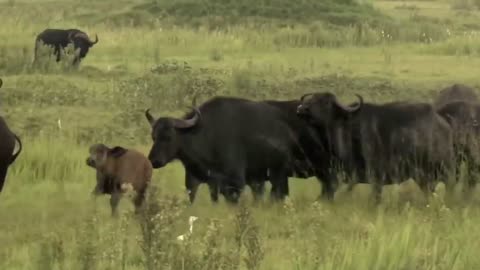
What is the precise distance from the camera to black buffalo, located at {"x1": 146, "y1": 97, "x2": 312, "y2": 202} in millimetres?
9914

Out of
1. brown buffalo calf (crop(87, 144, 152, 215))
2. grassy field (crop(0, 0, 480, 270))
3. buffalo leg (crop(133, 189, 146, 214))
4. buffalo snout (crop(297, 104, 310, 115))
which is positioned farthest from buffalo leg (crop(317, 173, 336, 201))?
buffalo leg (crop(133, 189, 146, 214))

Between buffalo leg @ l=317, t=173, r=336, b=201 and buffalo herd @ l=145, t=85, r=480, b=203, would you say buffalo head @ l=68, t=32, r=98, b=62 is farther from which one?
buffalo leg @ l=317, t=173, r=336, b=201

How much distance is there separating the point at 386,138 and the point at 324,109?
0.72m

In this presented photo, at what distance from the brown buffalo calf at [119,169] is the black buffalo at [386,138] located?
204cm

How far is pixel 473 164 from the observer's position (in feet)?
33.2

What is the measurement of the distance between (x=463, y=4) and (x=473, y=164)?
113ft

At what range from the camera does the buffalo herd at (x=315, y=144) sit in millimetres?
9977

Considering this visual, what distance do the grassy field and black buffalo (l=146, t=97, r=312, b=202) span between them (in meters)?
0.40

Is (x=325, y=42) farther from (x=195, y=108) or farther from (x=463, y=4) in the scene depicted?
(x=463, y=4)

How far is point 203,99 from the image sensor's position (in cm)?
1609

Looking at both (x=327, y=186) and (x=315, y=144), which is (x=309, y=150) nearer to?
(x=315, y=144)

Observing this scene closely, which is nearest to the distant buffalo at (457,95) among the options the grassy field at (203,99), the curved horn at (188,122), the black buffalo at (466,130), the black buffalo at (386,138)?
the black buffalo at (466,130)

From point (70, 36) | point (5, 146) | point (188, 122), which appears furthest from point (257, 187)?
point (70, 36)

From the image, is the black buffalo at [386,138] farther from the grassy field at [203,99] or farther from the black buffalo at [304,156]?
the grassy field at [203,99]
